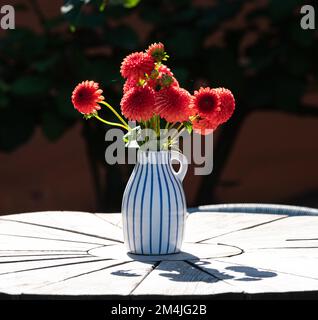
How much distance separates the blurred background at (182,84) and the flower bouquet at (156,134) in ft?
7.52

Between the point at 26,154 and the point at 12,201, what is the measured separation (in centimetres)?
28

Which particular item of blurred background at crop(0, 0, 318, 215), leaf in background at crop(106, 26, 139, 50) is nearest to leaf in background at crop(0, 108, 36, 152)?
blurred background at crop(0, 0, 318, 215)

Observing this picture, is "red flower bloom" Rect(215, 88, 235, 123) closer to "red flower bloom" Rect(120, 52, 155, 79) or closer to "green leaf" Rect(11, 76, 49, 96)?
"red flower bloom" Rect(120, 52, 155, 79)

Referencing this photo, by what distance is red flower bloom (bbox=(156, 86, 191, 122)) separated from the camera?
2018mm

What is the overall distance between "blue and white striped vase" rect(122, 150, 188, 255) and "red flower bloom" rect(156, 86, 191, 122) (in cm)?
11

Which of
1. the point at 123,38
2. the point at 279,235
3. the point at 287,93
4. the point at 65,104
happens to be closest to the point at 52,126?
the point at 65,104

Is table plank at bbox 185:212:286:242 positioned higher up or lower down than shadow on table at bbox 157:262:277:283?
higher up

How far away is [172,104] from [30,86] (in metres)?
2.67

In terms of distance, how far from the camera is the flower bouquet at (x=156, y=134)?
204 centimetres

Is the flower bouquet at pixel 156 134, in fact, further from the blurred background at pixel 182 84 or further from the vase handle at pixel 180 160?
the blurred background at pixel 182 84

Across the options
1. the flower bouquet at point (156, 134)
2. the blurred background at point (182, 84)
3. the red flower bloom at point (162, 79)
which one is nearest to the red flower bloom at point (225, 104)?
the flower bouquet at point (156, 134)

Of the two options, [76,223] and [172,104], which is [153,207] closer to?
[172,104]

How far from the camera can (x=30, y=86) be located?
4.59 meters

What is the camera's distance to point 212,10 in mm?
4758
